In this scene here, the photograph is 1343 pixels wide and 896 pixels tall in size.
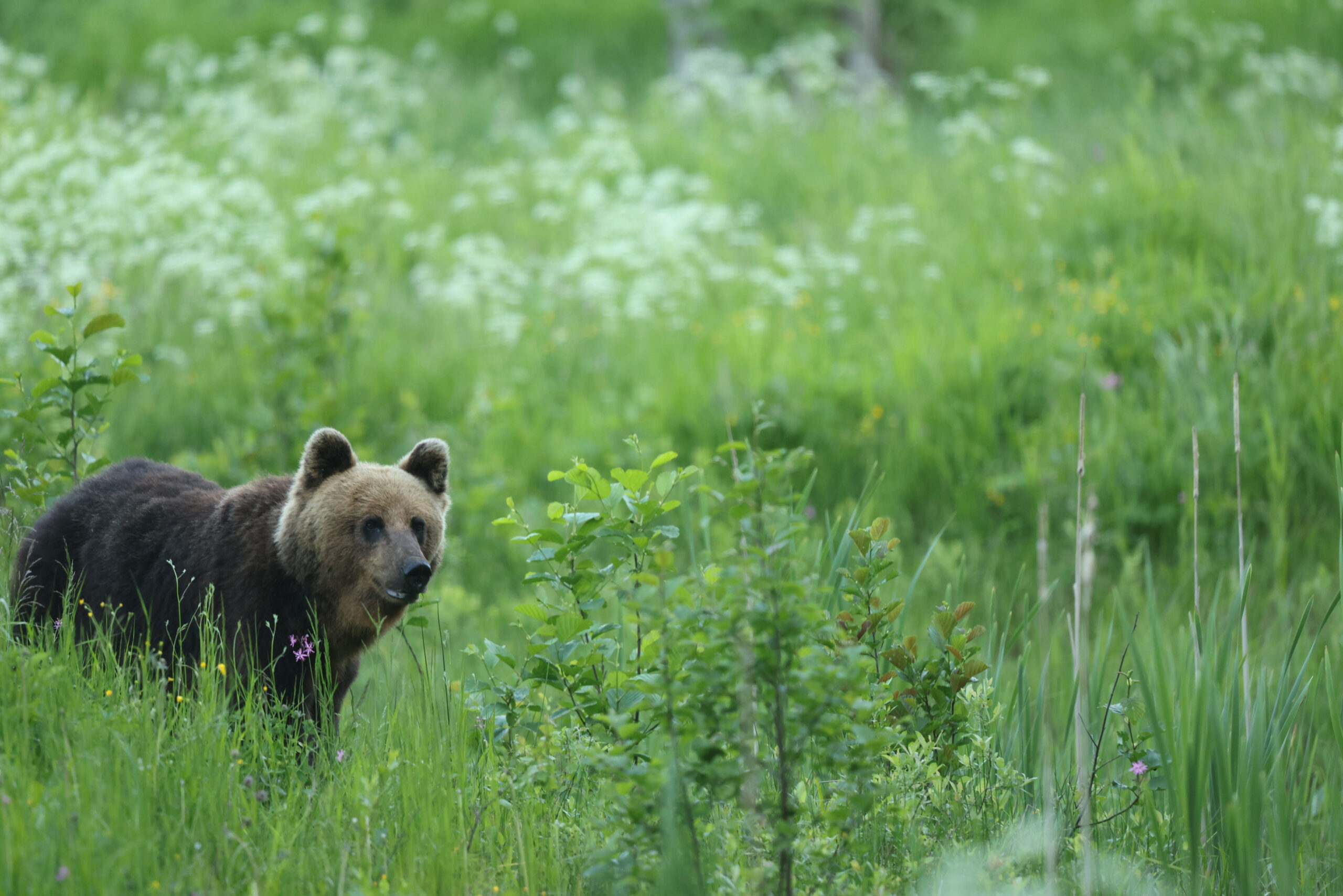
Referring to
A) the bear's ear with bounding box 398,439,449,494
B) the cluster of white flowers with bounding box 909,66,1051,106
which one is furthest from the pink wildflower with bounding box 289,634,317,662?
the cluster of white flowers with bounding box 909,66,1051,106

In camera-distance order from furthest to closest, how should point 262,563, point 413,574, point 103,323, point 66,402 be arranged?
1. point 66,402
2. point 103,323
3. point 262,563
4. point 413,574

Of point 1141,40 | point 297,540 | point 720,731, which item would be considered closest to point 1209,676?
point 720,731

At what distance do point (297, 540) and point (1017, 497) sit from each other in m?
4.21

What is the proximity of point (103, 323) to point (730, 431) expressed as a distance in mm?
2318

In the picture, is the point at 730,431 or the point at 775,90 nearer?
the point at 730,431

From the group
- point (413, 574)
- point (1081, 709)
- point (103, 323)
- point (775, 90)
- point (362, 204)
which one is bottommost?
point (1081, 709)

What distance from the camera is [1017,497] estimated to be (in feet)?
20.2

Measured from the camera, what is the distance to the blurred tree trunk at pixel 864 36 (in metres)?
13.9

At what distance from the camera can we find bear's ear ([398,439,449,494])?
3797 mm

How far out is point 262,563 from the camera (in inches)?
136

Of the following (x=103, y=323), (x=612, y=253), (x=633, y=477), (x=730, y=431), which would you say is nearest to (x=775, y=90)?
(x=612, y=253)

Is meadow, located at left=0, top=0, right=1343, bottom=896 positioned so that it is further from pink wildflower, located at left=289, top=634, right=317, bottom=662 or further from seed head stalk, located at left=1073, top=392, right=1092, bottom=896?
pink wildflower, located at left=289, top=634, right=317, bottom=662

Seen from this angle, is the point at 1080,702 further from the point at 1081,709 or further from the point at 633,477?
the point at 633,477

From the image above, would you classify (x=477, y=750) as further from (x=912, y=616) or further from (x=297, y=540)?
(x=912, y=616)
